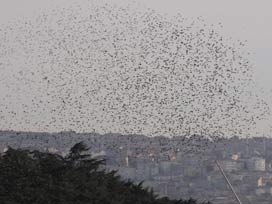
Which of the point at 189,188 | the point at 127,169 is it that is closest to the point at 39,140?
the point at 127,169

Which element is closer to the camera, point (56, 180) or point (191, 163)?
point (56, 180)

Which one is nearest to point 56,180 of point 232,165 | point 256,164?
point 232,165

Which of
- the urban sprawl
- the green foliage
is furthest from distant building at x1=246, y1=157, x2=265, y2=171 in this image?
the green foliage

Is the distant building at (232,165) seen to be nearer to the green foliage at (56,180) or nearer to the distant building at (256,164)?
the distant building at (256,164)

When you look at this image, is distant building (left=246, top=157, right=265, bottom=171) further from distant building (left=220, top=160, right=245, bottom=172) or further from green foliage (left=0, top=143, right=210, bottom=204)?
green foliage (left=0, top=143, right=210, bottom=204)

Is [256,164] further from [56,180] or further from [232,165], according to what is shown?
[56,180]

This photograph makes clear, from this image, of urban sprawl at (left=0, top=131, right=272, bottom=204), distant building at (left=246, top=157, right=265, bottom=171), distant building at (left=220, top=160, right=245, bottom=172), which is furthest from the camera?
distant building at (left=246, top=157, right=265, bottom=171)

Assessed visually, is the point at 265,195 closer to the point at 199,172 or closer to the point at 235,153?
the point at 199,172

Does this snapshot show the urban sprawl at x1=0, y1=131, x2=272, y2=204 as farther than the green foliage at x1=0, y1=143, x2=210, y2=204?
Yes
